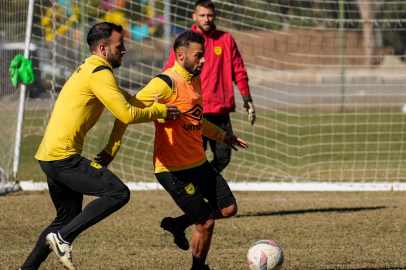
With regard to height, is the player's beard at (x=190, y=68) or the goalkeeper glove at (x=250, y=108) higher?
the player's beard at (x=190, y=68)

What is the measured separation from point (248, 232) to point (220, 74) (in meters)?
1.90

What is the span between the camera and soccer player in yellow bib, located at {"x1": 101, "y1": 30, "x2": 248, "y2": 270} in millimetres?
4516

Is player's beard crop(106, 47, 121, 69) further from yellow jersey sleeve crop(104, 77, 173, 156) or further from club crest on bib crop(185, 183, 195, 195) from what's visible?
club crest on bib crop(185, 183, 195, 195)

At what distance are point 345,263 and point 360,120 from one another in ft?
36.5

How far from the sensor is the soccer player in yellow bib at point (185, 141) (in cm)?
452

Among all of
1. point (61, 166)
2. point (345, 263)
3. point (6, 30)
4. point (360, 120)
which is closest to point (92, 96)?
point (61, 166)

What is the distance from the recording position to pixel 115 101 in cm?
403

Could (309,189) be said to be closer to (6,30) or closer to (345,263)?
(345,263)

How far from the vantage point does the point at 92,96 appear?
13.9 ft

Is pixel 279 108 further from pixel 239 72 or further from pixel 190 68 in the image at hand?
pixel 190 68

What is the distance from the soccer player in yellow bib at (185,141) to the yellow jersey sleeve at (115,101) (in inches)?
14.0

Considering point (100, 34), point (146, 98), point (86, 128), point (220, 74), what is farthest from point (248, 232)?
point (100, 34)

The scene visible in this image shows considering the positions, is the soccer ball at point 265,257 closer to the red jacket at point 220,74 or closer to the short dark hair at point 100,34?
the short dark hair at point 100,34

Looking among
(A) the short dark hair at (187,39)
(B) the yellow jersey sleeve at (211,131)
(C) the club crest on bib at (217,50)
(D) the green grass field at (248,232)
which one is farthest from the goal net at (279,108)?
(A) the short dark hair at (187,39)
